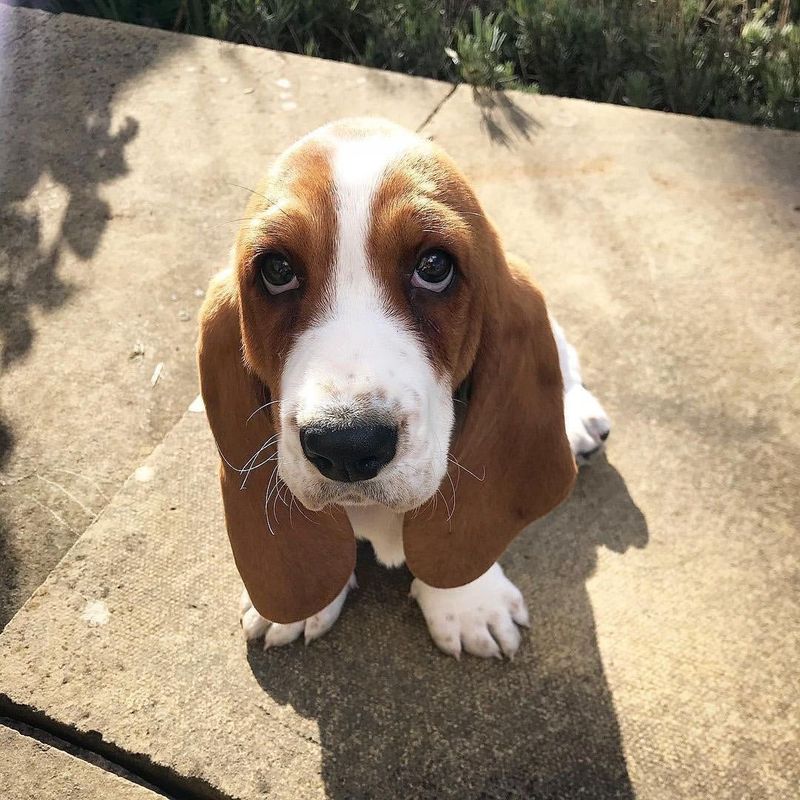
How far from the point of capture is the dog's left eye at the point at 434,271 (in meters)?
1.87

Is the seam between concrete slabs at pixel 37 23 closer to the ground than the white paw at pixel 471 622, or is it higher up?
higher up

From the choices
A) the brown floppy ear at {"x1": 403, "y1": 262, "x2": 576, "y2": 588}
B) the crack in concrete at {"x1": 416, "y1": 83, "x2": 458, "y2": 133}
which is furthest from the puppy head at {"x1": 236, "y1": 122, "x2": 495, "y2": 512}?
the crack in concrete at {"x1": 416, "y1": 83, "x2": 458, "y2": 133}

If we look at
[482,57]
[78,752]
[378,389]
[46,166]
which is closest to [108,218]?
[46,166]

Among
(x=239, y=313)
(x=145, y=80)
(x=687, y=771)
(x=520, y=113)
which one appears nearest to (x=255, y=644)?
(x=239, y=313)

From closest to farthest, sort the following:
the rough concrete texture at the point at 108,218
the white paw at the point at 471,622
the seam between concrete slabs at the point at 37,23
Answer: the white paw at the point at 471,622, the rough concrete texture at the point at 108,218, the seam between concrete slabs at the point at 37,23

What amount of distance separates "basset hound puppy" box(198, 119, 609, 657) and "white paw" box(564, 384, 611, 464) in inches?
23.0

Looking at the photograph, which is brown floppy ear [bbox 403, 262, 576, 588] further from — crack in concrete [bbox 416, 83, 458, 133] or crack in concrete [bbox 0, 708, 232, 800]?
crack in concrete [bbox 416, 83, 458, 133]

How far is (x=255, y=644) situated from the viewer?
249cm

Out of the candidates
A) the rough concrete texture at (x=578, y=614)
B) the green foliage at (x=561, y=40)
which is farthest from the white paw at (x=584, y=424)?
the green foliage at (x=561, y=40)

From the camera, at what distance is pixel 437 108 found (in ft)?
14.8

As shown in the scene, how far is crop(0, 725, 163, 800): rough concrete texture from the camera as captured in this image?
2.21m

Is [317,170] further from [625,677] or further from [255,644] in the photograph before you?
[625,677]

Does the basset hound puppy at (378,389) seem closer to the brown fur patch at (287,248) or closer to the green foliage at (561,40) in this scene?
the brown fur patch at (287,248)

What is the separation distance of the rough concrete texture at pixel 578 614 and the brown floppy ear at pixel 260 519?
338 millimetres
